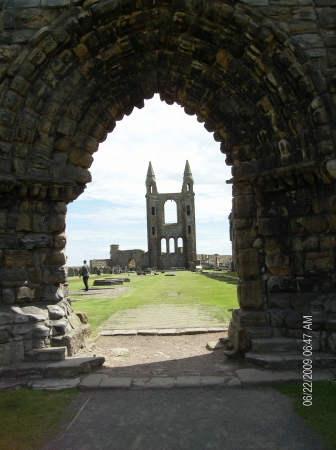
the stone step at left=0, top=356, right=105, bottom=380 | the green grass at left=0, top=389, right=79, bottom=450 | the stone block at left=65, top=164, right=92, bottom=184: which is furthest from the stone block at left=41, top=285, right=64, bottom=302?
the stone block at left=65, top=164, right=92, bottom=184

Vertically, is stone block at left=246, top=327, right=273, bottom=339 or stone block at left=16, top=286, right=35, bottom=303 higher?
stone block at left=16, top=286, right=35, bottom=303

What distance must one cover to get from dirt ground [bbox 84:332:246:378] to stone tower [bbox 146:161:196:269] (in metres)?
52.4

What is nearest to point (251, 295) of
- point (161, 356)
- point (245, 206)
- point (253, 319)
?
point (253, 319)

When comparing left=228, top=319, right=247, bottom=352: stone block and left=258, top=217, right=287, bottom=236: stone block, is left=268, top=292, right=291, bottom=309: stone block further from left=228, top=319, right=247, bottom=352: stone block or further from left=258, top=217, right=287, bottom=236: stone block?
left=258, top=217, right=287, bottom=236: stone block

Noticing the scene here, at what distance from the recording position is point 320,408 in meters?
3.60

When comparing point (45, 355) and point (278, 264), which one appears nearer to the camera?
point (45, 355)

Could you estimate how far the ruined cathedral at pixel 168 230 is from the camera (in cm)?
5909

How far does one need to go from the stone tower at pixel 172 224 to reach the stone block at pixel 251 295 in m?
53.7

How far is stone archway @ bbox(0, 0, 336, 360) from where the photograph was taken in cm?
529

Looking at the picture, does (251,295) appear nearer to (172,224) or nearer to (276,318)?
(276,318)

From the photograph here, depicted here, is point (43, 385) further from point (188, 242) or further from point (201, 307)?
point (188, 242)

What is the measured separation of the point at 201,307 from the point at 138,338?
339 cm

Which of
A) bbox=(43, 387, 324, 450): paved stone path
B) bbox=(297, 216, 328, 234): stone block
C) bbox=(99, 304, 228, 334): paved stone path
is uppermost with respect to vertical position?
bbox=(297, 216, 328, 234): stone block

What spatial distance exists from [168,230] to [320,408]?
192 ft
